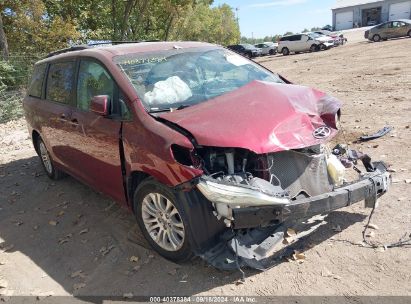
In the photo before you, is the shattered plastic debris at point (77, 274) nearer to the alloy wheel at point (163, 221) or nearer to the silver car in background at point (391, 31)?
the alloy wheel at point (163, 221)

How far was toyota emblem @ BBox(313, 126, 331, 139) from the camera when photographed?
371 cm

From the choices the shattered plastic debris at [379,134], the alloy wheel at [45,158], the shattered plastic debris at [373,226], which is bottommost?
the shattered plastic debris at [373,226]

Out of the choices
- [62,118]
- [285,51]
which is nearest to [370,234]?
[62,118]

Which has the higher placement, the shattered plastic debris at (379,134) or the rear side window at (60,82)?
the rear side window at (60,82)

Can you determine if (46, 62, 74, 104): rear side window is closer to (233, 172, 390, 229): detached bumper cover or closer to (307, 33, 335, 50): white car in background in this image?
(233, 172, 390, 229): detached bumper cover

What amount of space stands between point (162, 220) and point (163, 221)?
0.01m

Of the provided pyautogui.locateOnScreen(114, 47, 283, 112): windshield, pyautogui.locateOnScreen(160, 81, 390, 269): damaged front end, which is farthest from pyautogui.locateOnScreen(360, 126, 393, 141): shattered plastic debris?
pyautogui.locateOnScreen(160, 81, 390, 269): damaged front end

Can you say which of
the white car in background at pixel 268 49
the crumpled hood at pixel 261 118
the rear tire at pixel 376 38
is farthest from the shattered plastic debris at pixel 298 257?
the white car in background at pixel 268 49

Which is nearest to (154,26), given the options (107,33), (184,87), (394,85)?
(107,33)

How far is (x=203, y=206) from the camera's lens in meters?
3.48

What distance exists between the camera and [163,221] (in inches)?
151

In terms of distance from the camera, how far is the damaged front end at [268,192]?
10.6 feet

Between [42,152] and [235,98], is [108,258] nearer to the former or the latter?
[235,98]

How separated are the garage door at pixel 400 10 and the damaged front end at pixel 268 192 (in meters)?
62.0
